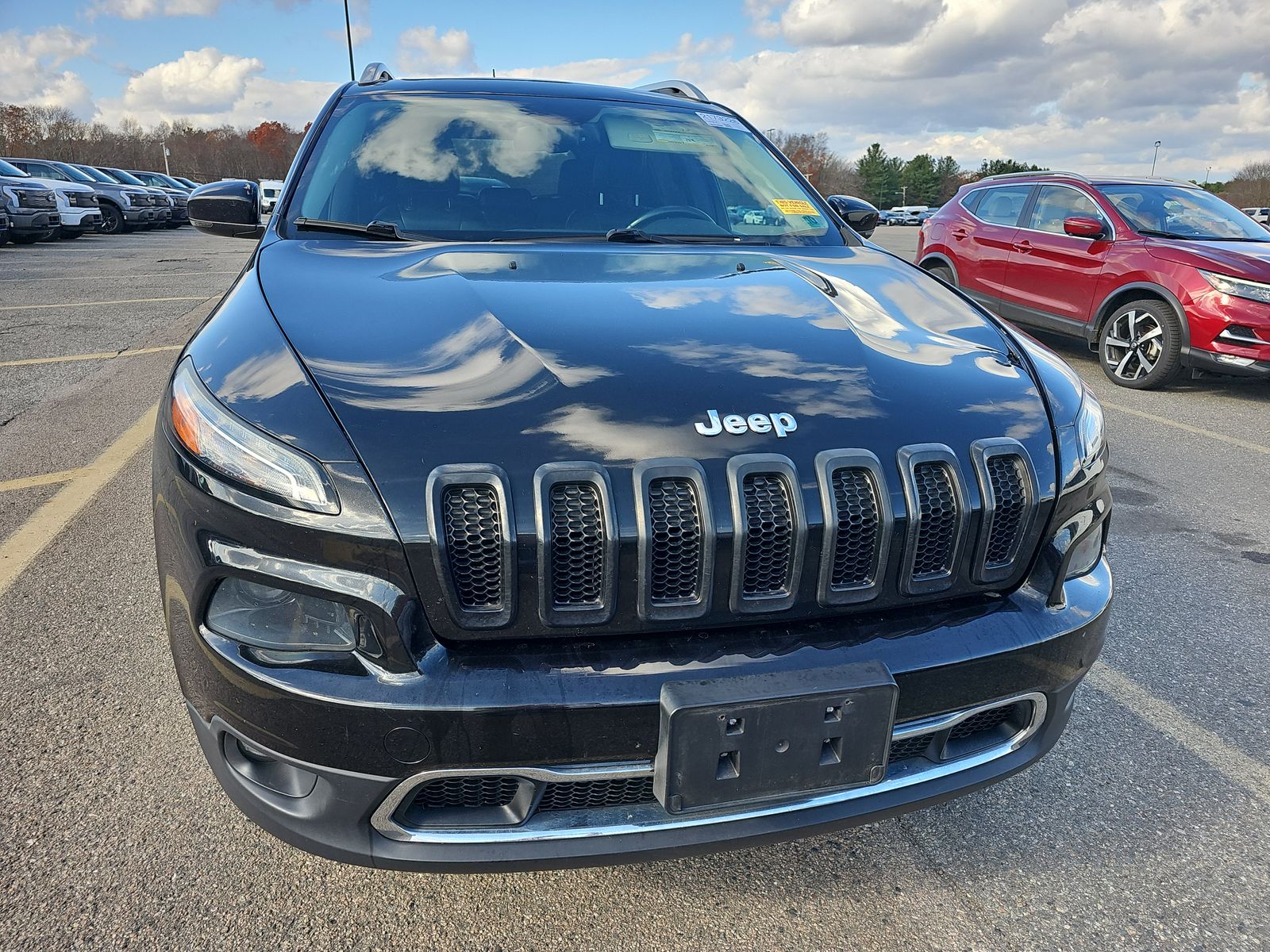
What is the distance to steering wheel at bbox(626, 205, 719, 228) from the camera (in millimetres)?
2789

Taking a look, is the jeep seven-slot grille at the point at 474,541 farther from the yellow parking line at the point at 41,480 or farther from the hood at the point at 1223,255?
the hood at the point at 1223,255

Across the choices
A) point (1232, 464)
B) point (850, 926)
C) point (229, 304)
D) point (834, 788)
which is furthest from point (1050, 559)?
point (1232, 464)

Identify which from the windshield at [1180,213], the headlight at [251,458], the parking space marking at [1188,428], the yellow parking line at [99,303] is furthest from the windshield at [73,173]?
the headlight at [251,458]

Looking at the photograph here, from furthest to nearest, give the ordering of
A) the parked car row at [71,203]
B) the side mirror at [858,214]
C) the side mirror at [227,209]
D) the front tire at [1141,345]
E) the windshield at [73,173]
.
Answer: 1. the windshield at [73,173]
2. the parked car row at [71,203]
3. the front tire at [1141,345]
4. the side mirror at [858,214]
5. the side mirror at [227,209]

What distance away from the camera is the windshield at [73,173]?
22.3m

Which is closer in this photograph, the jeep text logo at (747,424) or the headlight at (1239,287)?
the jeep text logo at (747,424)

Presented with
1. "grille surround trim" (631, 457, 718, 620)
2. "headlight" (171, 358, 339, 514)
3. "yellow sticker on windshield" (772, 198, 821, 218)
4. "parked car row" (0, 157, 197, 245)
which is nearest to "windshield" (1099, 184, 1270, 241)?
"yellow sticker on windshield" (772, 198, 821, 218)

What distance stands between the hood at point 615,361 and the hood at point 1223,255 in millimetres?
5433

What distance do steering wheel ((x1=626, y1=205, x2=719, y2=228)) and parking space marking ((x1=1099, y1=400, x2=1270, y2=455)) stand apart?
172 inches

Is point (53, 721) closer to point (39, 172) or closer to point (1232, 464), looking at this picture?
point (1232, 464)

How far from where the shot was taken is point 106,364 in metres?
6.88

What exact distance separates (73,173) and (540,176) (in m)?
24.9

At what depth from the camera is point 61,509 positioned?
387 cm

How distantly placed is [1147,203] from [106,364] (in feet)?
27.4
